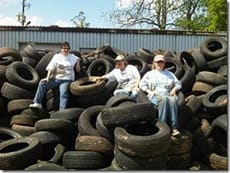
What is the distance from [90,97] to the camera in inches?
317

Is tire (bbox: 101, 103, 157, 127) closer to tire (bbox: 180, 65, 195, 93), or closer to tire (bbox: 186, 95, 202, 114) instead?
tire (bbox: 186, 95, 202, 114)

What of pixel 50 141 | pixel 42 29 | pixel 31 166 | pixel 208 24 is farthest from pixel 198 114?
pixel 208 24

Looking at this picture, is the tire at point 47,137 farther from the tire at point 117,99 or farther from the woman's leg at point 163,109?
the woman's leg at point 163,109

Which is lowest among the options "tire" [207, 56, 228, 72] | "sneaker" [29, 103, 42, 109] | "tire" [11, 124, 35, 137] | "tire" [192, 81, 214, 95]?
"tire" [11, 124, 35, 137]

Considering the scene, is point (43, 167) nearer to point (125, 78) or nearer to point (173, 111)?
point (173, 111)

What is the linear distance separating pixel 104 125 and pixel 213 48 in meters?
5.50

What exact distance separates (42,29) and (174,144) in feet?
52.4

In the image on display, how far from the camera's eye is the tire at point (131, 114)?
637 cm

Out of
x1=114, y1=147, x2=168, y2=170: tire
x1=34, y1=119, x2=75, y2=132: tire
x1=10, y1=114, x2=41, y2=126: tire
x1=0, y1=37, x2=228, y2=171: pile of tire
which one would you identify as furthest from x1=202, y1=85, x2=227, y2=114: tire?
x1=10, y1=114, x2=41, y2=126: tire

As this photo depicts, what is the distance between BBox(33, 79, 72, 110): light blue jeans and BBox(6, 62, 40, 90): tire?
1.19 feet

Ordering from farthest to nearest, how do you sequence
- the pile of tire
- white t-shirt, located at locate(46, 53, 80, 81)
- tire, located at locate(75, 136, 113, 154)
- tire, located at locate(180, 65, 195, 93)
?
tire, located at locate(180, 65, 195, 93) < white t-shirt, located at locate(46, 53, 80, 81) < tire, located at locate(75, 136, 113, 154) < the pile of tire

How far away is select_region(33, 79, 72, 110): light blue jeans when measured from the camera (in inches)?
321

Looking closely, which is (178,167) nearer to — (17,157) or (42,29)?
(17,157)

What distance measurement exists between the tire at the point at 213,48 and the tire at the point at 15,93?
445cm
